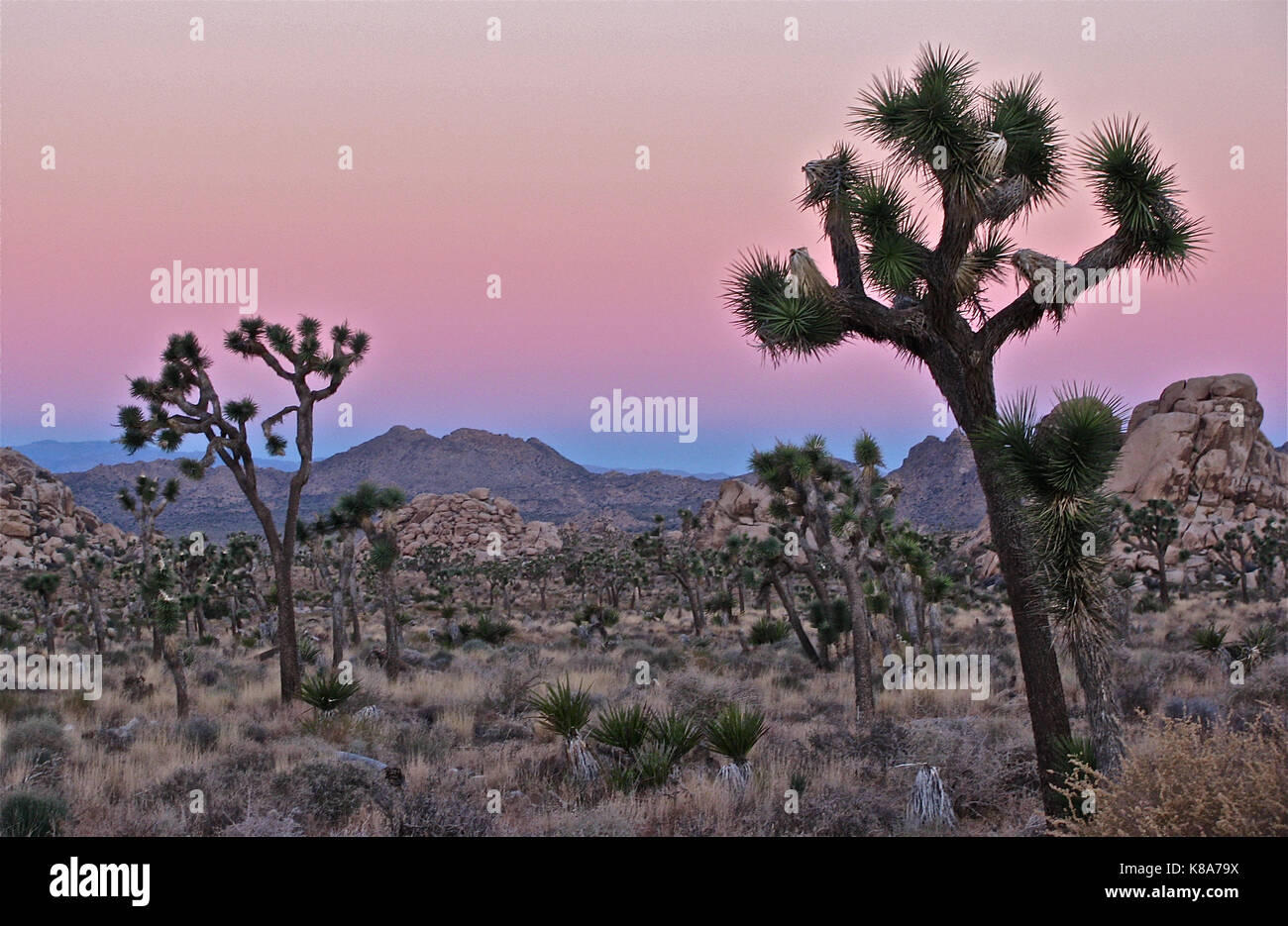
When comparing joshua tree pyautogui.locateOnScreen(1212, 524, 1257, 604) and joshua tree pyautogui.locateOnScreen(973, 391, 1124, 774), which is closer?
joshua tree pyautogui.locateOnScreen(973, 391, 1124, 774)

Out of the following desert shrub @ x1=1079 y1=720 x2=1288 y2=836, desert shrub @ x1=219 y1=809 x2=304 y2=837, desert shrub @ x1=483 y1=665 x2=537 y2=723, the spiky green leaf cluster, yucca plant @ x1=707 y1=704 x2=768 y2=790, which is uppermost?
the spiky green leaf cluster

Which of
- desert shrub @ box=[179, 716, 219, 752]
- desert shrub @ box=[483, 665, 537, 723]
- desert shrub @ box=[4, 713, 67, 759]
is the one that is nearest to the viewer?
desert shrub @ box=[4, 713, 67, 759]

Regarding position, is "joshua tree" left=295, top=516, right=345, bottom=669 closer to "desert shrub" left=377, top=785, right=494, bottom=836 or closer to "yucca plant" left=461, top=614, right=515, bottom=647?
"yucca plant" left=461, top=614, right=515, bottom=647

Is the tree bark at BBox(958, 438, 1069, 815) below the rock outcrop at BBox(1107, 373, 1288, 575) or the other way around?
below

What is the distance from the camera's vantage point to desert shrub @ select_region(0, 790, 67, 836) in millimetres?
7578

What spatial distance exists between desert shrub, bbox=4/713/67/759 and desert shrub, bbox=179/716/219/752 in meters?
1.46

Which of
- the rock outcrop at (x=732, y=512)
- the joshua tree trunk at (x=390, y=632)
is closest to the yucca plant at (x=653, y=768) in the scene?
the joshua tree trunk at (x=390, y=632)

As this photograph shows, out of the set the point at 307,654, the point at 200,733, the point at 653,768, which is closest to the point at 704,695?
the point at 653,768

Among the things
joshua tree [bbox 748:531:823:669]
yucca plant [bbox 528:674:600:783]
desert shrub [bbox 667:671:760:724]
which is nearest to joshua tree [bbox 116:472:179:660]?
desert shrub [bbox 667:671:760:724]

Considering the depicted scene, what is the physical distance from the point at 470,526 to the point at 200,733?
77401mm

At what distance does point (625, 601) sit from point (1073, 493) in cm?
4455

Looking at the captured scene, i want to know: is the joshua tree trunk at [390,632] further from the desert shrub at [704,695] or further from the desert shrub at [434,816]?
the desert shrub at [434,816]

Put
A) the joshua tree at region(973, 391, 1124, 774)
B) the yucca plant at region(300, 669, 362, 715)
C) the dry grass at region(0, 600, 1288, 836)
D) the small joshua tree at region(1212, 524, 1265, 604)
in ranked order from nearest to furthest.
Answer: the dry grass at region(0, 600, 1288, 836) → the joshua tree at region(973, 391, 1124, 774) → the yucca plant at region(300, 669, 362, 715) → the small joshua tree at region(1212, 524, 1265, 604)

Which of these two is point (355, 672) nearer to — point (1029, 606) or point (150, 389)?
point (150, 389)
